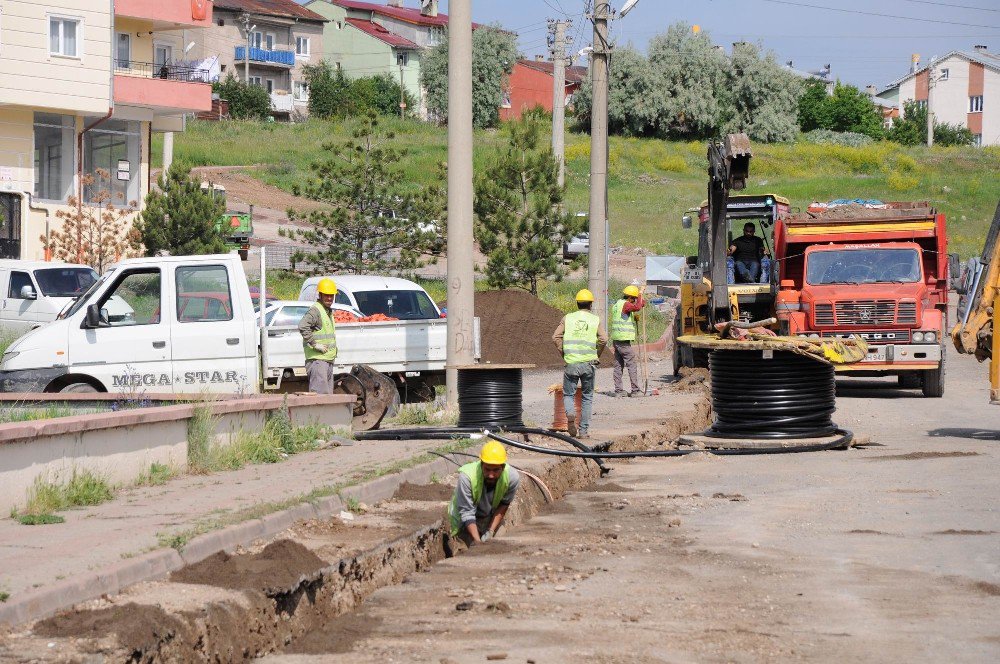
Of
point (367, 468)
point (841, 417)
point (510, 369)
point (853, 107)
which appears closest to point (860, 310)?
point (841, 417)

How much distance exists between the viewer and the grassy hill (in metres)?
65.6

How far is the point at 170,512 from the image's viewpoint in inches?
386

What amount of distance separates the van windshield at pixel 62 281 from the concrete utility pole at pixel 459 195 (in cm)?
882

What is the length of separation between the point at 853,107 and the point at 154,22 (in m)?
77.7

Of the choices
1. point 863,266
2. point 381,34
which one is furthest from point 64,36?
point 381,34

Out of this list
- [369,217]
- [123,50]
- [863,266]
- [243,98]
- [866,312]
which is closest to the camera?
[866,312]

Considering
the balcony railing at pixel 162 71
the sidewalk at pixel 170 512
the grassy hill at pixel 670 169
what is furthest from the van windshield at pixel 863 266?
the grassy hill at pixel 670 169

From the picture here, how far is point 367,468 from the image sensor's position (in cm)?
1246

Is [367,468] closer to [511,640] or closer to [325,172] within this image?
[511,640]

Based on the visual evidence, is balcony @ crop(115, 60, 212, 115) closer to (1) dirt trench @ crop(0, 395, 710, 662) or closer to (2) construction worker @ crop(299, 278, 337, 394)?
(2) construction worker @ crop(299, 278, 337, 394)

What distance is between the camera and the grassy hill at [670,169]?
215 feet

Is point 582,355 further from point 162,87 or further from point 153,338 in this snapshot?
point 162,87

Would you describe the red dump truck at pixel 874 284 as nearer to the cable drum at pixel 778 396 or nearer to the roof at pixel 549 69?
the cable drum at pixel 778 396

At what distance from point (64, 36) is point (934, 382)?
85.2 feet
